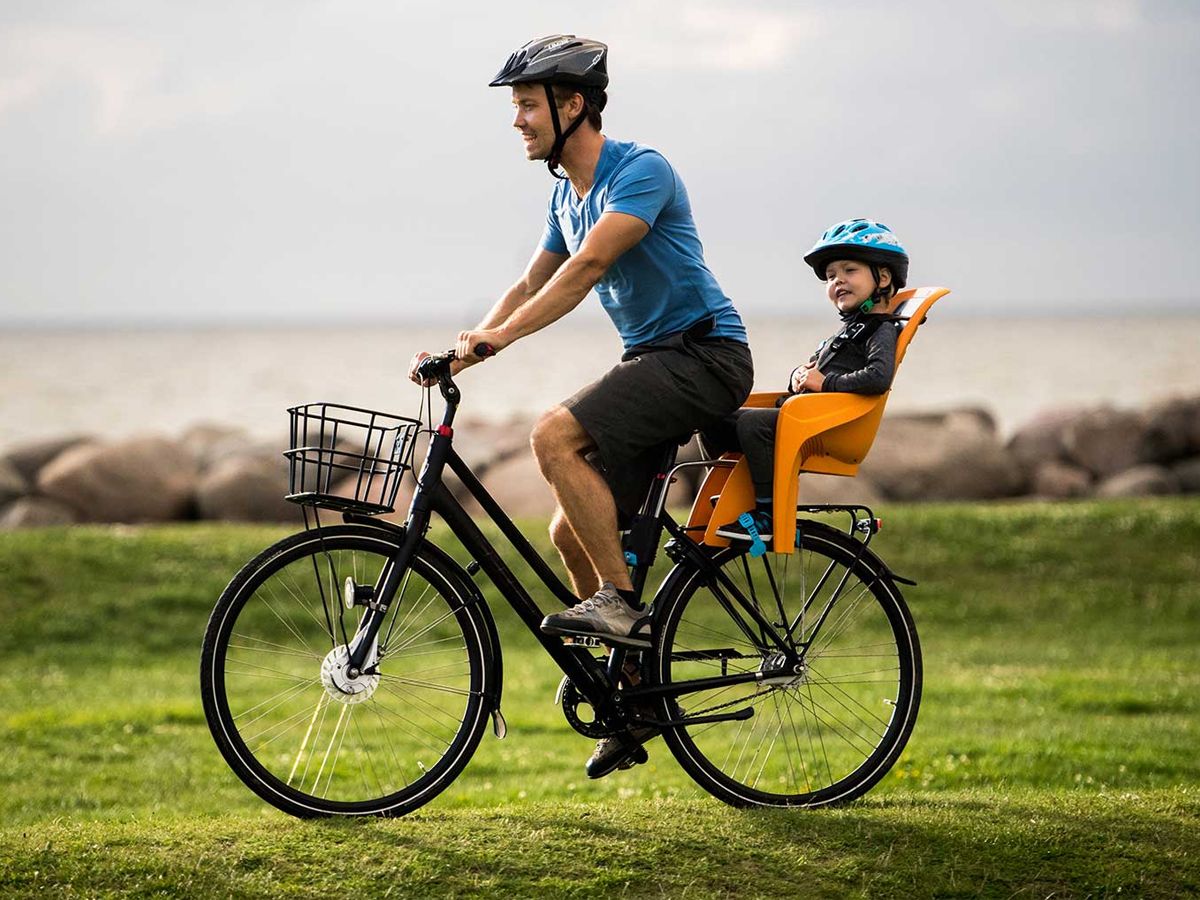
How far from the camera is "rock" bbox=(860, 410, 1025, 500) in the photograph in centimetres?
1839

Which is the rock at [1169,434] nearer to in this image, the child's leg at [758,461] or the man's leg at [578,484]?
the child's leg at [758,461]

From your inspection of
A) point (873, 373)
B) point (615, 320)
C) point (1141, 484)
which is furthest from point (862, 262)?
point (1141, 484)

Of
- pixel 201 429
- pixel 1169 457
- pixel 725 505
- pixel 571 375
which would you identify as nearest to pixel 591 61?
pixel 725 505

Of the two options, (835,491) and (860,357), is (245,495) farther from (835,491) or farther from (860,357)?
(860,357)

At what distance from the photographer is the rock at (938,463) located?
60.3 ft

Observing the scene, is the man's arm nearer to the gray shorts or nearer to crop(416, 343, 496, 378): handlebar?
crop(416, 343, 496, 378): handlebar

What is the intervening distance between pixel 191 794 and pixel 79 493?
11.2 meters

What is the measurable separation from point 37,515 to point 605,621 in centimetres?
1473

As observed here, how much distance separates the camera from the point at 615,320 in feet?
17.0

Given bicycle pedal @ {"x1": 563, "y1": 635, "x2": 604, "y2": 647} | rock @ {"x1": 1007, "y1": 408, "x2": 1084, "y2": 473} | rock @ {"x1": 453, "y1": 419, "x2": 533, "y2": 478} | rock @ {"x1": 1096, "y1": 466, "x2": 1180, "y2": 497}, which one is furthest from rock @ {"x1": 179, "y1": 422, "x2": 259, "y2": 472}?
bicycle pedal @ {"x1": 563, "y1": 635, "x2": 604, "y2": 647}

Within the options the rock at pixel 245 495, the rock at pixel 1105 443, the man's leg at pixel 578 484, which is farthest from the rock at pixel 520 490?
the man's leg at pixel 578 484

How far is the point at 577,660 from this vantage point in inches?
199

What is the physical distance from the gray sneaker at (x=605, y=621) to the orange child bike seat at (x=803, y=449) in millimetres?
441

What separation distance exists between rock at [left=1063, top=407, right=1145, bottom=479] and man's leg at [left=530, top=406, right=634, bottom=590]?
58.1 feet
